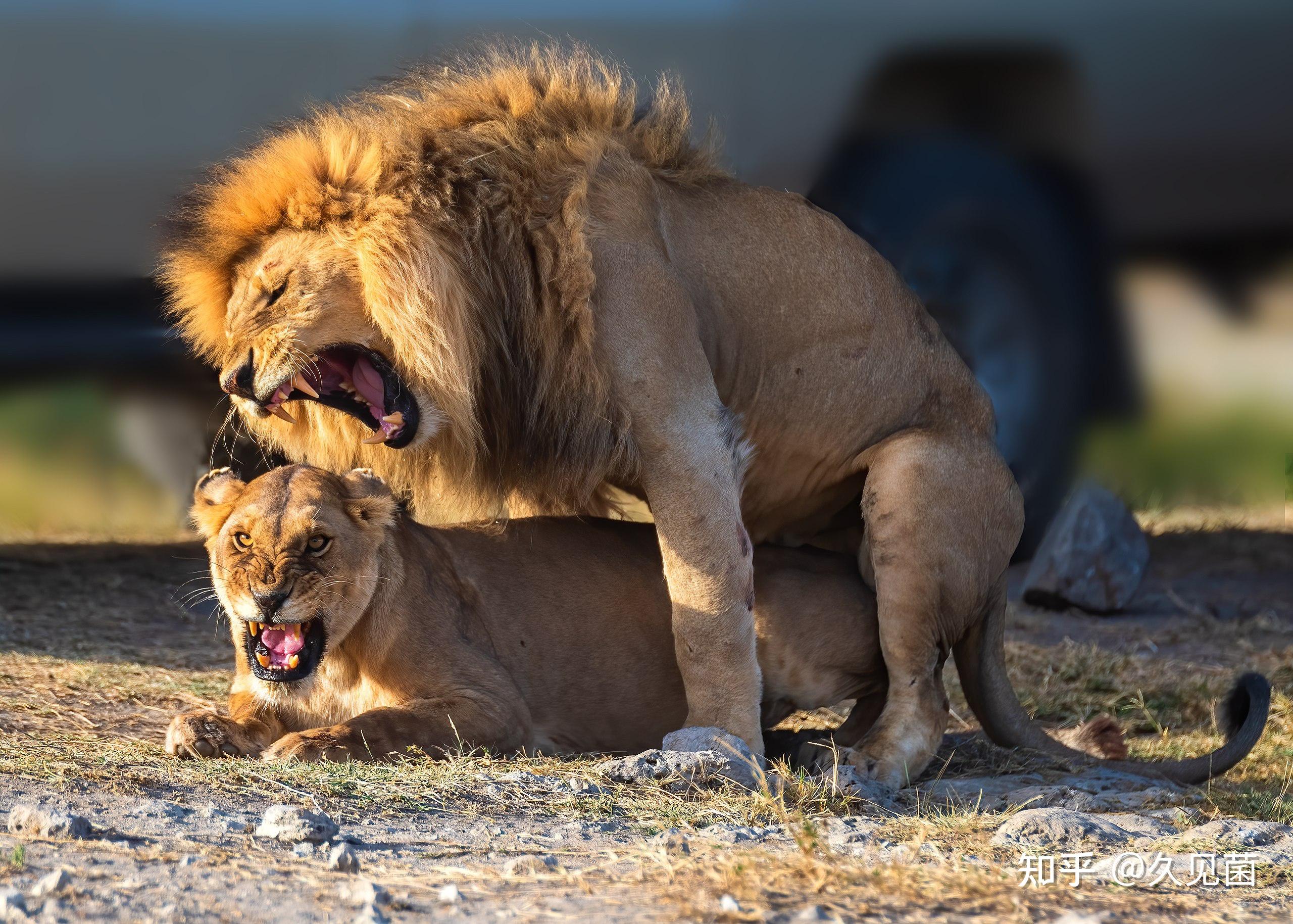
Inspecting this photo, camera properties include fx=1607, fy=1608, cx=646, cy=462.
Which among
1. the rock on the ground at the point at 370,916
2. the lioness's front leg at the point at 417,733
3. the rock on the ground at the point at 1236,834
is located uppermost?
the rock on the ground at the point at 370,916

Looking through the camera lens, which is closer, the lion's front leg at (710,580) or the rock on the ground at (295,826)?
the rock on the ground at (295,826)

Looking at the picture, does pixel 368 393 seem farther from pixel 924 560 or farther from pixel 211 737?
pixel 924 560

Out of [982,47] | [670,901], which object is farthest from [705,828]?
[982,47]

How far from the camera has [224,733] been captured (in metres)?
3.87

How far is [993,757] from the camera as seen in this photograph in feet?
14.9

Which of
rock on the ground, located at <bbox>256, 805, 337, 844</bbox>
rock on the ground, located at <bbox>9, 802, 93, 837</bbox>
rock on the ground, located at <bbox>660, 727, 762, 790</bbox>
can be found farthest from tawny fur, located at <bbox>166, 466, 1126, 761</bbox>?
rock on the ground, located at <bbox>9, 802, 93, 837</bbox>

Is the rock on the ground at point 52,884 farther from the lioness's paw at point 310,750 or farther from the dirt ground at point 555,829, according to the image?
the lioness's paw at point 310,750

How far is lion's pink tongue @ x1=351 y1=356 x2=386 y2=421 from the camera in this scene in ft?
13.4

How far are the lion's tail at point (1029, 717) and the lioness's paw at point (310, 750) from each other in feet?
6.12

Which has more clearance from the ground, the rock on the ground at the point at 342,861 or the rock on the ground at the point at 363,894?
the rock on the ground at the point at 363,894

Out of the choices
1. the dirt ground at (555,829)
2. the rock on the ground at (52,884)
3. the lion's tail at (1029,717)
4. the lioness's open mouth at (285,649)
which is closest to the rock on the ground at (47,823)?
the dirt ground at (555,829)

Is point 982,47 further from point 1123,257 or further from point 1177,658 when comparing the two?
point 1177,658

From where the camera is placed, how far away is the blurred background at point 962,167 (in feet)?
19.3

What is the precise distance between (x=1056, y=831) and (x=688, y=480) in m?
1.31
